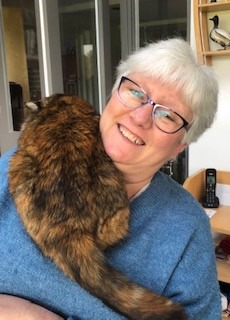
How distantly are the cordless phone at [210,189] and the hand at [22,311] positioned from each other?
1.24 m

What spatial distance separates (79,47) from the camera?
2707 mm

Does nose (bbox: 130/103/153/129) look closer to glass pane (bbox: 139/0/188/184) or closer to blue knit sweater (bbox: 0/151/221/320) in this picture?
blue knit sweater (bbox: 0/151/221/320)

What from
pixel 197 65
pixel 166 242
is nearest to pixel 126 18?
pixel 197 65

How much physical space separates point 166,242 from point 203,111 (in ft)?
1.16

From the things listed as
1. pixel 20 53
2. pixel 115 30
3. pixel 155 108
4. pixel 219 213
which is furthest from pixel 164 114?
pixel 20 53

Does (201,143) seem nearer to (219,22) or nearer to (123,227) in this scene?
(219,22)

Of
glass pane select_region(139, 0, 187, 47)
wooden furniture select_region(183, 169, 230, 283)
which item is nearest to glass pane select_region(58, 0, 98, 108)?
glass pane select_region(139, 0, 187, 47)

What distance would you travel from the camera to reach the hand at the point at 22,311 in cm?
75

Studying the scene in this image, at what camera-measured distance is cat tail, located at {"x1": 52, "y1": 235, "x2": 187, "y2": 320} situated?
2.31ft

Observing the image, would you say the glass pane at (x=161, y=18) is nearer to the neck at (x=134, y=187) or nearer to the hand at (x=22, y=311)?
the neck at (x=134, y=187)

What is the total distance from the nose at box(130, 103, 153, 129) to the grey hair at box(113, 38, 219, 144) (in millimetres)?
79

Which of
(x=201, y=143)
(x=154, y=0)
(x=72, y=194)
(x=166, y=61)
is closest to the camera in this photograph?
(x=72, y=194)

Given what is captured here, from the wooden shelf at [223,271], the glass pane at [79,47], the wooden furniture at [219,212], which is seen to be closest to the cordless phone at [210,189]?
the wooden furniture at [219,212]

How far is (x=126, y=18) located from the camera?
247cm
